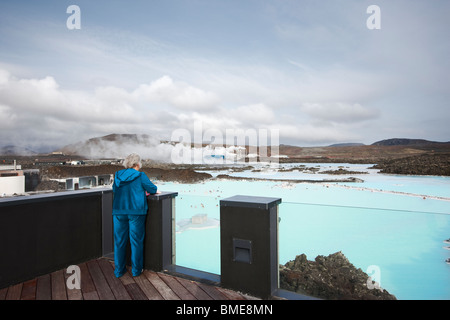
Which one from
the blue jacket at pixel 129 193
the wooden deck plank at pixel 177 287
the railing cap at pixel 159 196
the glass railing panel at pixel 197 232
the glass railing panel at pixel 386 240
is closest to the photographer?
the wooden deck plank at pixel 177 287

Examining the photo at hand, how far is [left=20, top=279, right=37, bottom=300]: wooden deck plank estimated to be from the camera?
7.87 feet

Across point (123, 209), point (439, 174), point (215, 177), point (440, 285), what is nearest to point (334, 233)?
point (440, 285)

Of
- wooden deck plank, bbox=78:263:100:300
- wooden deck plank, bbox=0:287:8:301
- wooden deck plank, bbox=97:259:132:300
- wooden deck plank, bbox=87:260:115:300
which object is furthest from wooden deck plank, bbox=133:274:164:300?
wooden deck plank, bbox=0:287:8:301

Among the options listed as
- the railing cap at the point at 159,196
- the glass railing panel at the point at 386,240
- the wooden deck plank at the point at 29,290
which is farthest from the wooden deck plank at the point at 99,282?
the glass railing panel at the point at 386,240

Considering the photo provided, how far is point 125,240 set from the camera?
2.93 m

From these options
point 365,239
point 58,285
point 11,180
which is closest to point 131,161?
point 58,285

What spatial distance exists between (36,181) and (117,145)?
1212 centimetres

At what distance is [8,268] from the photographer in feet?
8.47

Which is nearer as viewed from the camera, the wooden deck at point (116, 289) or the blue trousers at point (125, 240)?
the wooden deck at point (116, 289)

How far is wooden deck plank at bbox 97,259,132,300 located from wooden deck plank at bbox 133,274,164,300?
15 centimetres

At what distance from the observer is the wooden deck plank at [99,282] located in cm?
245

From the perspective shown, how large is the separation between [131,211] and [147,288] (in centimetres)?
78

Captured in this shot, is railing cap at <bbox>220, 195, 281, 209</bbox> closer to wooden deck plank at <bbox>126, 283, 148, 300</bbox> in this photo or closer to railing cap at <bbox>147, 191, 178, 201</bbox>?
railing cap at <bbox>147, 191, 178, 201</bbox>

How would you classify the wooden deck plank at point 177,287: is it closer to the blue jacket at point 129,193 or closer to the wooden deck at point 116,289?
the wooden deck at point 116,289
